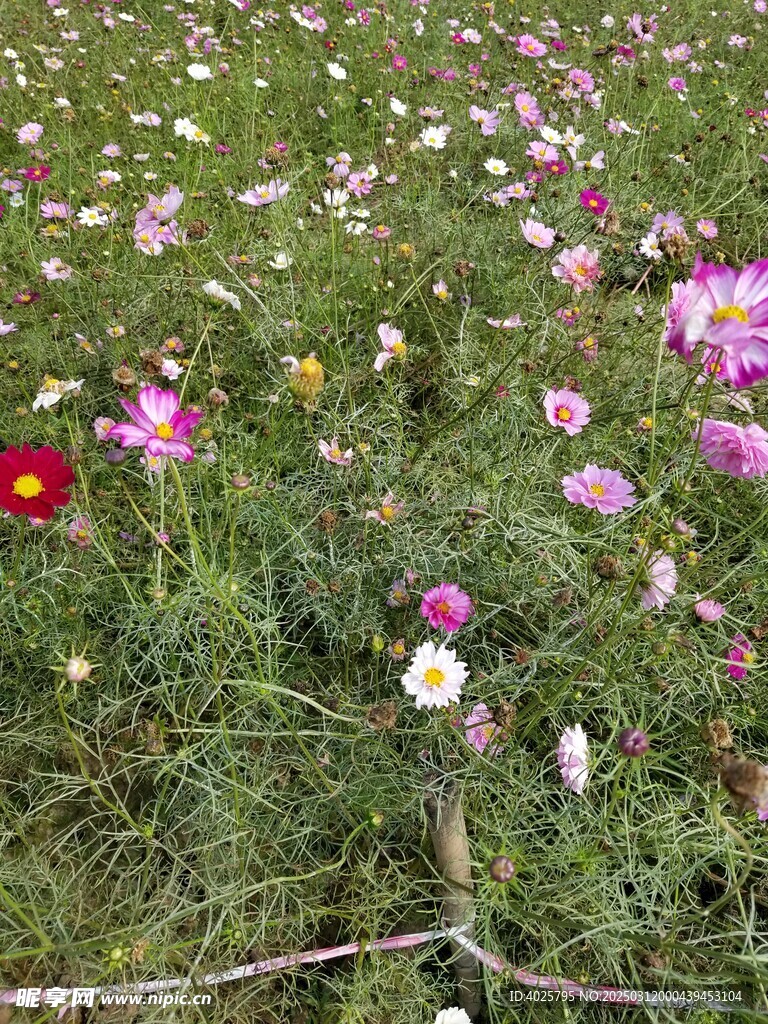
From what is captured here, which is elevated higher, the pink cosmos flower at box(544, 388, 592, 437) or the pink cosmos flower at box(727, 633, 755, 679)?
the pink cosmos flower at box(544, 388, 592, 437)

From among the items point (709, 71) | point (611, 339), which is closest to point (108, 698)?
point (611, 339)

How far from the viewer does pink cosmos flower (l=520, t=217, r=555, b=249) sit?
1466 millimetres

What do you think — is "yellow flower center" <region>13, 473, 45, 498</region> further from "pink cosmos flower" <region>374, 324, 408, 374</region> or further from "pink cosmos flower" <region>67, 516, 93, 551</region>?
"pink cosmos flower" <region>374, 324, 408, 374</region>

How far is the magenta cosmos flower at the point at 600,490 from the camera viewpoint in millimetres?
1047

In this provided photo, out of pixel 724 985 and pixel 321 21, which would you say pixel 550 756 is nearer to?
pixel 724 985

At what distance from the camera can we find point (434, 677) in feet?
3.11

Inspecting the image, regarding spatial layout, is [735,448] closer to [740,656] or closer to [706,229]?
[740,656]

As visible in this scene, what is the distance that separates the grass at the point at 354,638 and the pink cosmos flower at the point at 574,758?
1.4 inches

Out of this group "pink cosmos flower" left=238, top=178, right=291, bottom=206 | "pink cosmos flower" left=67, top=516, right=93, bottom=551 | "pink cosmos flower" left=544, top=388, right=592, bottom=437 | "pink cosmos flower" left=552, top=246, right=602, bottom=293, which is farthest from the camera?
"pink cosmos flower" left=238, top=178, right=291, bottom=206

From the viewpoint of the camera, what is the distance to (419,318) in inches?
72.3

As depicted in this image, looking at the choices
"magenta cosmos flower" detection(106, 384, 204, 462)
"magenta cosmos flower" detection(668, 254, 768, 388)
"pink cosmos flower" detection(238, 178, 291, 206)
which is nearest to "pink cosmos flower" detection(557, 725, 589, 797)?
"magenta cosmos flower" detection(668, 254, 768, 388)

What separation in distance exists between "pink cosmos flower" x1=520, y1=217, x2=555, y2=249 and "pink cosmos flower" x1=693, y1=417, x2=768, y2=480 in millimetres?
742

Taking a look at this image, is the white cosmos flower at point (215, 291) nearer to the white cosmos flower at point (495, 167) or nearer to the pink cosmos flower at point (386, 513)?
the pink cosmos flower at point (386, 513)

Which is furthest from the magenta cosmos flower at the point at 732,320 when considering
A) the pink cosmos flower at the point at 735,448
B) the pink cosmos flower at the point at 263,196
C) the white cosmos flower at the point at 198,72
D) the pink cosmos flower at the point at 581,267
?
the white cosmos flower at the point at 198,72
